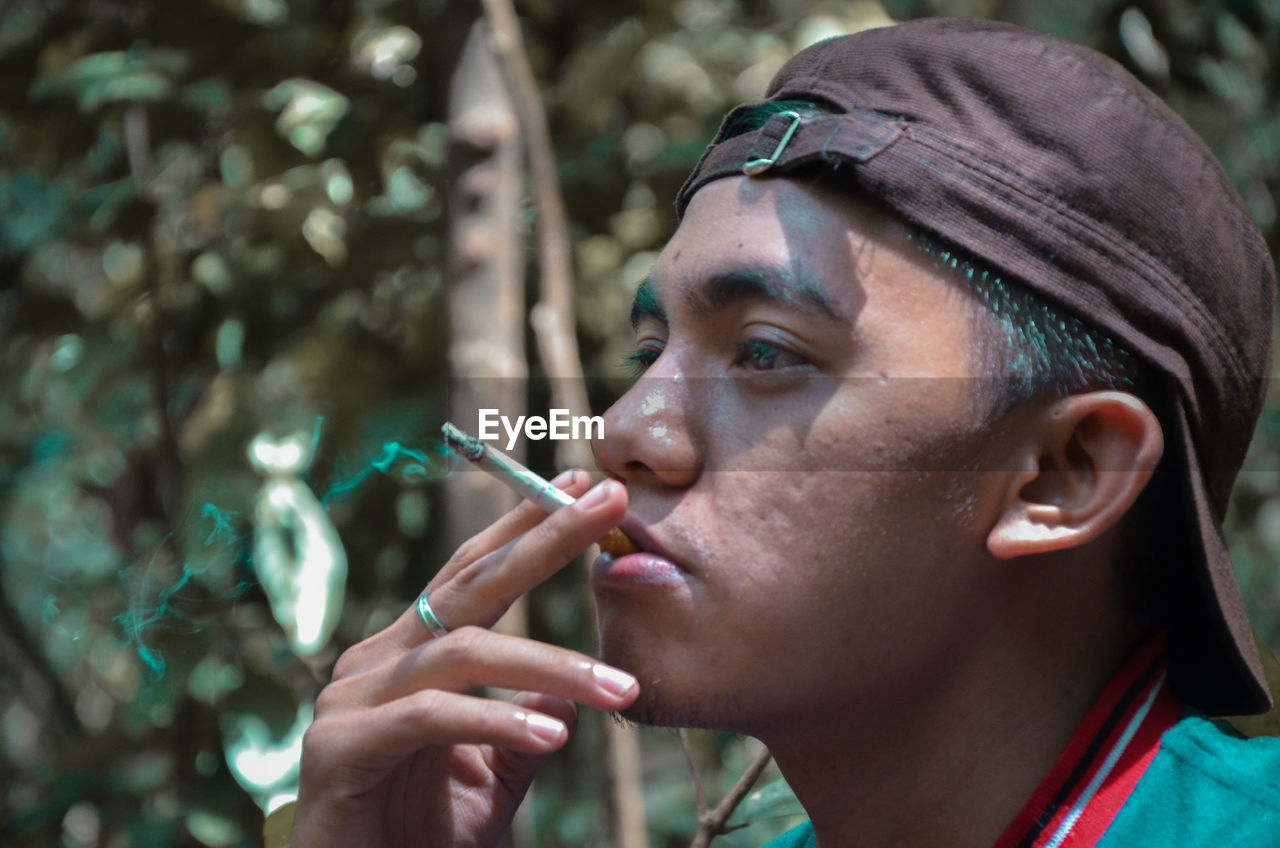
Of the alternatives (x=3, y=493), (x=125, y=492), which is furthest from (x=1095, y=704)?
(x=3, y=493)

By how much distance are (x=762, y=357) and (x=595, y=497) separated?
247mm

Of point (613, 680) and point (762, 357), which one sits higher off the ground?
point (762, 357)

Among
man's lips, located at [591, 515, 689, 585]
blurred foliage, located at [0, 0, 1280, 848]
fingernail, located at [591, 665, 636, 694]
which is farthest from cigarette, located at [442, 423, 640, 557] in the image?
blurred foliage, located at [0, 0, 1280, 848]

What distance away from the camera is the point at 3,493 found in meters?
3.94

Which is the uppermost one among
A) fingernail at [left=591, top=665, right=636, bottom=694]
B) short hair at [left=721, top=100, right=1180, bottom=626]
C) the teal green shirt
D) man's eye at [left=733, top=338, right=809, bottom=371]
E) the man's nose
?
short hair at [left=721, top=100, right=1180, bottom=626]

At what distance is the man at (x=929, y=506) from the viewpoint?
1.33m

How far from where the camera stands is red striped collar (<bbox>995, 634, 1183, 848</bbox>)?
1.33 metres

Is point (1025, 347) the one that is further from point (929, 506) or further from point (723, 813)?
point (723, 813)

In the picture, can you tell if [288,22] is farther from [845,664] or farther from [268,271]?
[845,664]

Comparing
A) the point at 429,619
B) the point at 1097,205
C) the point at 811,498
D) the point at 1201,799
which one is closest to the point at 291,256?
the point at 429,619

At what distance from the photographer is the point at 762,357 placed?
55.3 inches

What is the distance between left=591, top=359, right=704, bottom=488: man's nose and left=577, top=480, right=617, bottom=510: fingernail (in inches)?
3.5

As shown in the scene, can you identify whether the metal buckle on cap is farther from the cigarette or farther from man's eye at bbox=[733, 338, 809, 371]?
the cigarette

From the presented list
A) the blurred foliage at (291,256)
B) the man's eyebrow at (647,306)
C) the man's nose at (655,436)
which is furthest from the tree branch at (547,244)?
the man's nose at (655,436)
